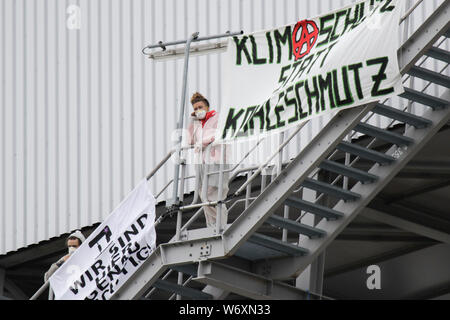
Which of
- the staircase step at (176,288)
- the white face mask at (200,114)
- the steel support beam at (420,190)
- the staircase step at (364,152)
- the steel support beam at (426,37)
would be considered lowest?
the staircase step at (176,288)

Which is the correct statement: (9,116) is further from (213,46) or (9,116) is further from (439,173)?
(439,173)

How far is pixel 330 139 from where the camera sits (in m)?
18.7

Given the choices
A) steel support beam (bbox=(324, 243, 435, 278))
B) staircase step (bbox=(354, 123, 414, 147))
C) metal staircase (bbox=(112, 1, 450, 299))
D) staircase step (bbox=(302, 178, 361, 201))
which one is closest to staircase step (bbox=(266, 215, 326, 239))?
metal staircase (bbox=(112, 1, 450, 299))

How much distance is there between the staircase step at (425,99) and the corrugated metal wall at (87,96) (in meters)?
4.59

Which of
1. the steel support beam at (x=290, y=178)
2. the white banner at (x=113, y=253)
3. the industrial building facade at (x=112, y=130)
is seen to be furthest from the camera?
the industrial building facade at (x=112, y=130)

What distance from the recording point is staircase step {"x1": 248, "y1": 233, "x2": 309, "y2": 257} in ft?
63.8

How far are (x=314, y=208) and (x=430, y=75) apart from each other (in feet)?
10.2

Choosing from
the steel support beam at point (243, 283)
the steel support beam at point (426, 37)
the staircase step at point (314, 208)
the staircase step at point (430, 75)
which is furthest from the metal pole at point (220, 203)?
the staircase step at point (430, 75)

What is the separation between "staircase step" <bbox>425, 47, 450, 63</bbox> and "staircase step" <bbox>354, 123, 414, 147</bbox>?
1524mm

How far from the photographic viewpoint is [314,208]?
19.8 meters

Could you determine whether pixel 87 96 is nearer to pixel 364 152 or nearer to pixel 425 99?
pixel 364 152

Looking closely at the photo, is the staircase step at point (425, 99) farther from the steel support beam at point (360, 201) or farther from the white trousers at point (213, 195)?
the white trousers at point (213, 195)

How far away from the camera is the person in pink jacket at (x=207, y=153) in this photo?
1931 centimetres

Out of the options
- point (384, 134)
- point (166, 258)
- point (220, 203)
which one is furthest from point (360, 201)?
point (166, 258)
